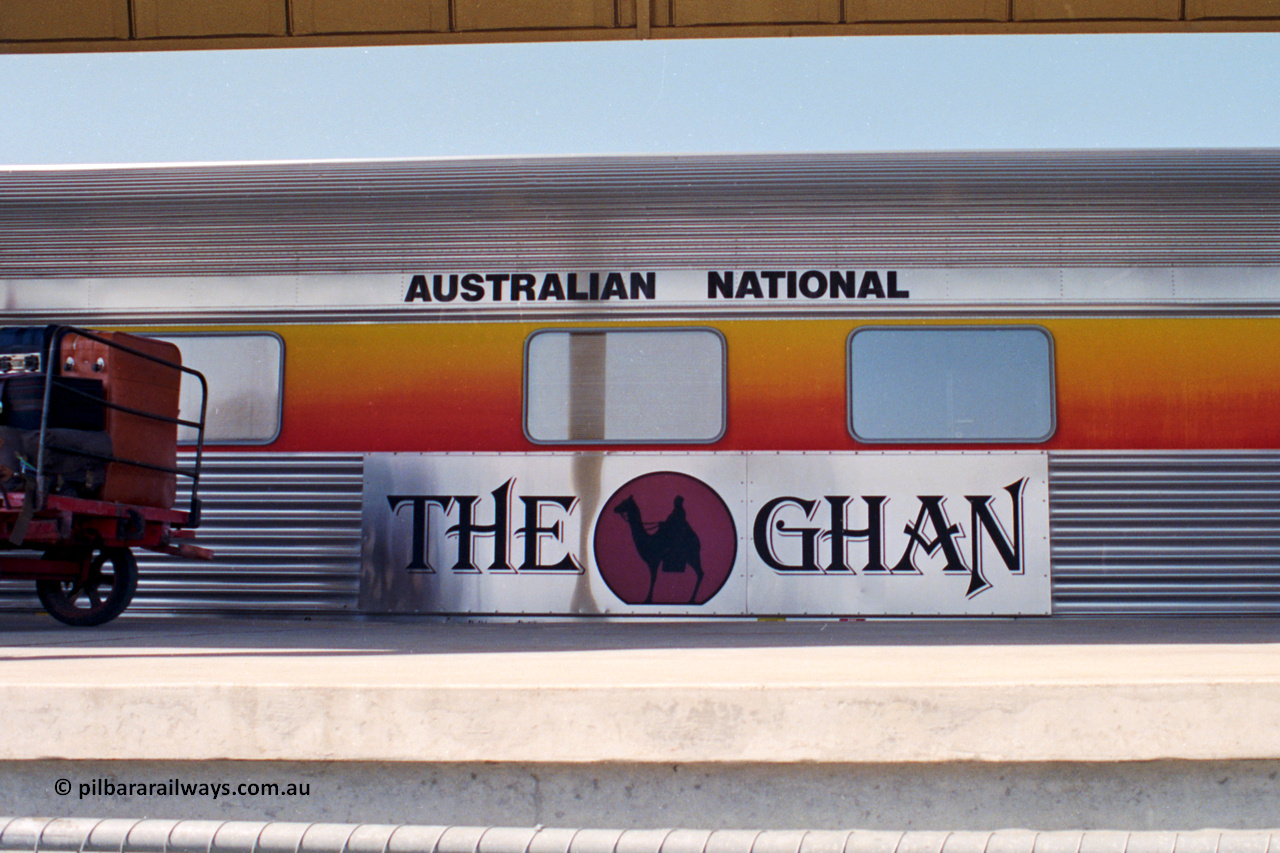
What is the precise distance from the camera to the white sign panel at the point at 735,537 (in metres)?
4.60

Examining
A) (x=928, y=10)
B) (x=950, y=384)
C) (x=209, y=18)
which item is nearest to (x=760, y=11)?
(x=928, y=10)

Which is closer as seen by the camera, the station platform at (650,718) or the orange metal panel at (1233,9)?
the station platform at (650,718)

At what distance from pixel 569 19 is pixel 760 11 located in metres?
0.85

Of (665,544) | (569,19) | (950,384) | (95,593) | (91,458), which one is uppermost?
(569,19)

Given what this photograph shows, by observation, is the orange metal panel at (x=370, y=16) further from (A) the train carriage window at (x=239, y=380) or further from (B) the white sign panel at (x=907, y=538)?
(B) the white sign panel at (x=907, y=538)

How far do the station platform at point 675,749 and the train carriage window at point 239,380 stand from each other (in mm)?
2999

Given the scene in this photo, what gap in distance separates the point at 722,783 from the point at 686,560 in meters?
→ 2.75

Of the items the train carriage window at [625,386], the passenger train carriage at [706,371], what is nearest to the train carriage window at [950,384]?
the passenger train carriage at [706,371]

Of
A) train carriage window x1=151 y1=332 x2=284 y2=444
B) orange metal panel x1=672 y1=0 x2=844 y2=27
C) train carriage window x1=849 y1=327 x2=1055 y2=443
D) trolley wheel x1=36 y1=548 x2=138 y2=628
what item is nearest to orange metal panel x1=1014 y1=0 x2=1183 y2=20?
orange metal panel x1=672 y1=0 x2=844 y2=27

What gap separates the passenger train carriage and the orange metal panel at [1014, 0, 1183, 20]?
602mm

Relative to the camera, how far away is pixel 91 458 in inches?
179

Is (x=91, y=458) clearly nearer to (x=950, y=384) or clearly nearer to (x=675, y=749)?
(x=675, y=749)

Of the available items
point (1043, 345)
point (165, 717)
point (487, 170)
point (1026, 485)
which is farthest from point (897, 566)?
point (165, 717)

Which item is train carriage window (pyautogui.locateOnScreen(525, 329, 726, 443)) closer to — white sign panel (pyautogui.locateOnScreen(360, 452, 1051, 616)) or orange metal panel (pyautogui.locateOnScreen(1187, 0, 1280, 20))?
white sign panel (pyautogui.locateOnScreen(360, 452, 1051, 616))
